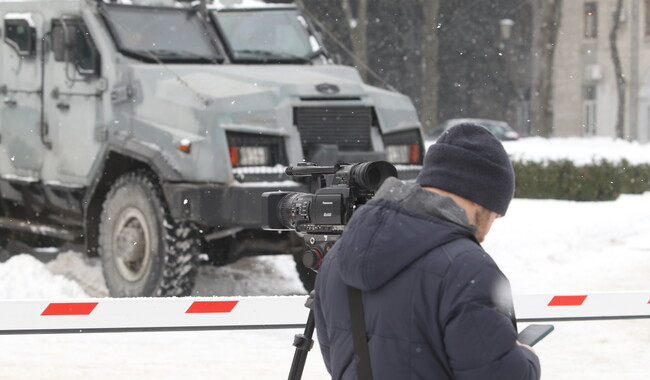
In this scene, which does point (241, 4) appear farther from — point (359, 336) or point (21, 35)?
point (359, 336)

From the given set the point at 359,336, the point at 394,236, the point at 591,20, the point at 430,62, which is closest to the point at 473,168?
the point at 394,236

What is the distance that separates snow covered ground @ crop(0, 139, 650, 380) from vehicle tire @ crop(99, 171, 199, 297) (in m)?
0.65

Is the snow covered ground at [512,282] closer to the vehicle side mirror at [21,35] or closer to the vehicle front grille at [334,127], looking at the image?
the vehicle front grille at [334,127]

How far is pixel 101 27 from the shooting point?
32.0 feet

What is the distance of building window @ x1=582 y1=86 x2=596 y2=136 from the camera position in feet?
147

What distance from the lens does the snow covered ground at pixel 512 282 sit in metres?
6.91

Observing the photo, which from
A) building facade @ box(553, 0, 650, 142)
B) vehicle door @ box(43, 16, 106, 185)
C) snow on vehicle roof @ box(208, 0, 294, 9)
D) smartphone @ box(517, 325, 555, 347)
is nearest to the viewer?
smartphone @ box(517, 325, 555, 347)

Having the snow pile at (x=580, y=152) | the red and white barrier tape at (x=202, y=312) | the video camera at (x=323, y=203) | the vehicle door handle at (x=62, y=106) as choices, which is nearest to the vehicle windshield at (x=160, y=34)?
the vehicle door handle at (x=62, y=106)

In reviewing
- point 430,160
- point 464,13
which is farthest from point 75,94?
point 464,13

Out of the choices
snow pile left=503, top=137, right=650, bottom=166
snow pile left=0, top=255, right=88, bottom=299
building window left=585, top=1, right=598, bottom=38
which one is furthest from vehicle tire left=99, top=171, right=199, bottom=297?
building window left=585, top=1, right=598, bottom=38

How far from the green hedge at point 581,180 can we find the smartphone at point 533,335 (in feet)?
46.7

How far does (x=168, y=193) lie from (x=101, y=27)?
5.46 ft

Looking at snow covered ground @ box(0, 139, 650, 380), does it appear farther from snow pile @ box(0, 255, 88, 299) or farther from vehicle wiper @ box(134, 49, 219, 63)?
vehicle wiper @ box(134, 49, 219, 63)

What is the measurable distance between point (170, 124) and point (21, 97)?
218cm
